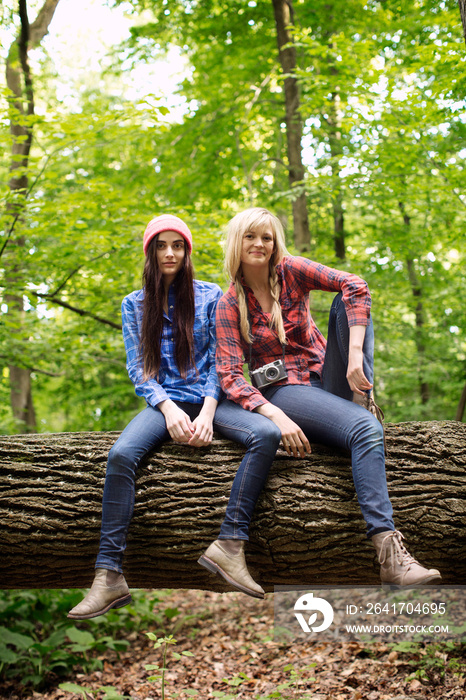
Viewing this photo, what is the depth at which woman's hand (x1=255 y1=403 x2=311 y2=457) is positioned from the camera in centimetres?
279

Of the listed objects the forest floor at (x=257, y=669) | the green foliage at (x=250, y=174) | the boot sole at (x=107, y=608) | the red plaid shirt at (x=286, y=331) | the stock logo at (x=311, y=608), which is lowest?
the forest floor at (x=257, y=669)

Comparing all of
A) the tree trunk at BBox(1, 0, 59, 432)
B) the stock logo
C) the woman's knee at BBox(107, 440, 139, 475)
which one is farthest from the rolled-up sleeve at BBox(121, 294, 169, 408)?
the tree trunk at BBox(1, 0, 59, 432)

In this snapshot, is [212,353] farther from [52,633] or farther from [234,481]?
[52,633]

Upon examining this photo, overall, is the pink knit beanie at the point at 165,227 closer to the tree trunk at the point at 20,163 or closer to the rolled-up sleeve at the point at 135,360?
the rolled-up sleeve at the point at 135,360

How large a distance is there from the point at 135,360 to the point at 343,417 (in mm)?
1331

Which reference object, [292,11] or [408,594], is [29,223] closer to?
[292,11]

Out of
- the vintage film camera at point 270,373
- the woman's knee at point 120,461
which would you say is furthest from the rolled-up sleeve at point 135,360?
the vintage film camera at point 270,373

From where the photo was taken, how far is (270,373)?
10.1 feet

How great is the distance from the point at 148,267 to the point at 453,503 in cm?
231

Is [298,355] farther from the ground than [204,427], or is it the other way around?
[298,355]

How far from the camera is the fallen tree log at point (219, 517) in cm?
270

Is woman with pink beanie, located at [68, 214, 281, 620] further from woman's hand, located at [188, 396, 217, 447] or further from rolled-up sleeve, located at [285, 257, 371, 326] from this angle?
rolled-up sleeve, located at [285, 257, 371, 326]

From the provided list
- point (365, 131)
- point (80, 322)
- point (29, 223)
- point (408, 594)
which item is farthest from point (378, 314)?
point (29, 223)

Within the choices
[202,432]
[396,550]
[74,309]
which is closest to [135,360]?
[202,432]
